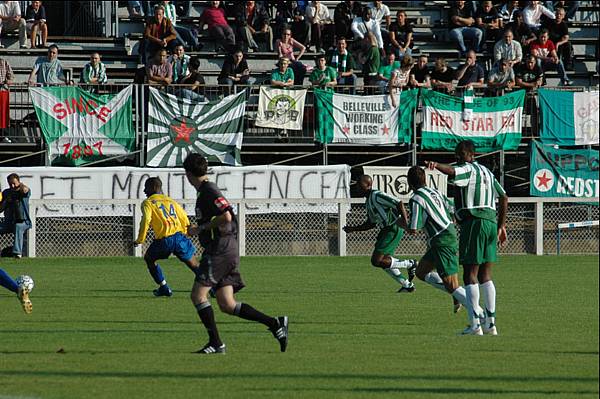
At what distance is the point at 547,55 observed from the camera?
104 feet

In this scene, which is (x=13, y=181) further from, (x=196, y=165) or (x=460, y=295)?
(x=196, y=165)

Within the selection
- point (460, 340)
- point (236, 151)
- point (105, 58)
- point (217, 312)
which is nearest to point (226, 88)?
point (236, 151)

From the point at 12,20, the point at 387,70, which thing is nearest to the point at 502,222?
the point at 387,70

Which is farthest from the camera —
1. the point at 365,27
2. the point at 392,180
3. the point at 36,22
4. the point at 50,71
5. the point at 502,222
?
the point at 365,27

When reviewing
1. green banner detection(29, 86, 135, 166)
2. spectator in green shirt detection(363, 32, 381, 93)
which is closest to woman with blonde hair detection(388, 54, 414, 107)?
spectator in green shirt detection(363, 32, 381, 93)

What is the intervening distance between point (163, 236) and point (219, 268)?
6516 mm

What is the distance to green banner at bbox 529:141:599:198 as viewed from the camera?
28.7m

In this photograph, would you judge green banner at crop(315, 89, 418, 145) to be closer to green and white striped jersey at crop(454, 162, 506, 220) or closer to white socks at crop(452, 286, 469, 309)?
→ white socks at crop(452, 286, 469, 309)

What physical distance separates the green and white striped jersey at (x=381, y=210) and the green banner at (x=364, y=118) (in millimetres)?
9726

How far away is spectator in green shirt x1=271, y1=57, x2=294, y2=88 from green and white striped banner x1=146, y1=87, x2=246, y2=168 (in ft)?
3.77

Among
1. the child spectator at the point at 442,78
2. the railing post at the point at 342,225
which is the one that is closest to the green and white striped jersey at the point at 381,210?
the railing post at the point at 342,225

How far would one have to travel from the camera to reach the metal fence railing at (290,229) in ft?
86.0

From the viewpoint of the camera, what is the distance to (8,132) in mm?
27531

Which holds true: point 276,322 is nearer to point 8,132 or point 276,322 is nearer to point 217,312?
point 217,312
